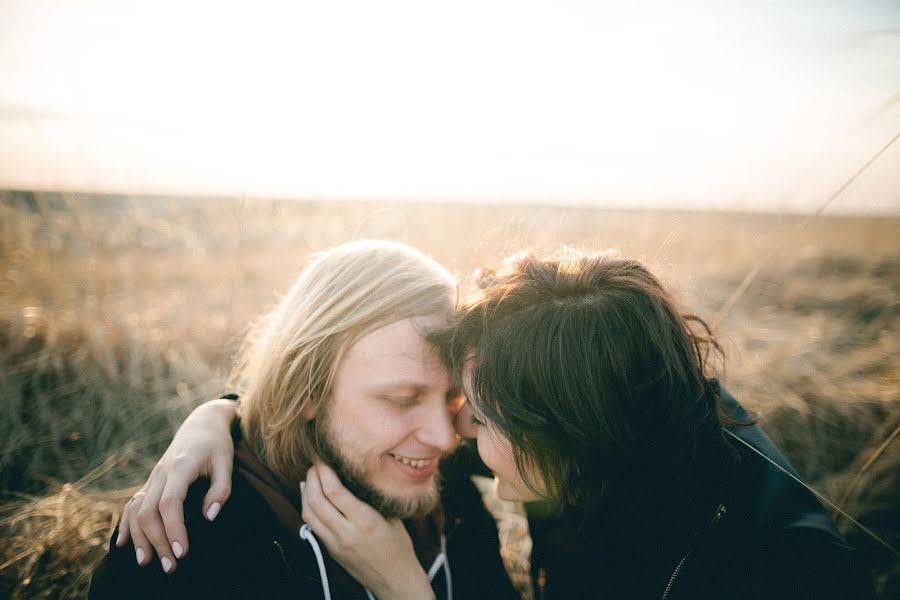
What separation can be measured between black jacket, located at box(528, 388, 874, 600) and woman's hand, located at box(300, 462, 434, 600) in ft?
2.42

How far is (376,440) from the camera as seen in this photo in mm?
2084

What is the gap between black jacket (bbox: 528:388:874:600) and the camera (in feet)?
4.68

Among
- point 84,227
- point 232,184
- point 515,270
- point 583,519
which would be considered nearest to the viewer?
point 583,519

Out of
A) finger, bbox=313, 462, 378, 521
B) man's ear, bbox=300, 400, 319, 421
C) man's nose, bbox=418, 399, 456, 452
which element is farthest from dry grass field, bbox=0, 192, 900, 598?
finger, bbox=313, 462, 378, 521

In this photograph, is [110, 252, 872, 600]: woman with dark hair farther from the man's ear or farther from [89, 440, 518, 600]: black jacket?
the man's ear

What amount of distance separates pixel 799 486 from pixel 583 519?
2.60 ft

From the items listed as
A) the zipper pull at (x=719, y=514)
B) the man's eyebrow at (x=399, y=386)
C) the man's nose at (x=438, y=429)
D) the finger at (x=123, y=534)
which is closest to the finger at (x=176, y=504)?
Answer: the finger at (x=123, y=534)

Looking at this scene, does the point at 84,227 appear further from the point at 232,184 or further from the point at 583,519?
the point at 583,519

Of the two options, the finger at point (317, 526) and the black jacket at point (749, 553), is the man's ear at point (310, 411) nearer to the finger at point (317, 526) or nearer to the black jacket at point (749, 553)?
A: the finger at point (317, 526)

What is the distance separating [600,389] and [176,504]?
156cm

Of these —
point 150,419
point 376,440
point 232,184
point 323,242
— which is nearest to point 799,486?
point 376,440

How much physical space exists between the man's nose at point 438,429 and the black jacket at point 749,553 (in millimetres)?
640

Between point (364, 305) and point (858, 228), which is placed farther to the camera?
point (858, 228)

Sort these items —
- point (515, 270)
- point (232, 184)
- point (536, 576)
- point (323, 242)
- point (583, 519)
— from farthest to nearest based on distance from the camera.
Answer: point (323, 242) < point (232, 184) < point (536, 576) < point (515, 270) < point (583, 519)
